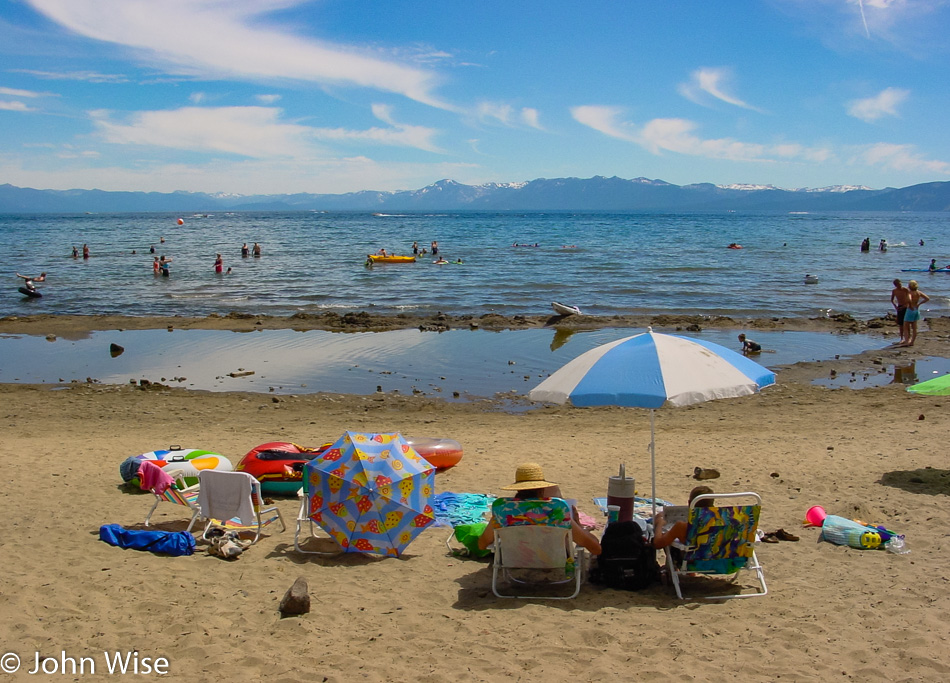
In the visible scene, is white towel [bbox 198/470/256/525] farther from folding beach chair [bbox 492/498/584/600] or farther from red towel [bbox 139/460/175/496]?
folding beach chair [bbox 492/498/584/600]

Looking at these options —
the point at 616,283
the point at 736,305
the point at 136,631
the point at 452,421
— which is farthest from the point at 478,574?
the point at 616,283

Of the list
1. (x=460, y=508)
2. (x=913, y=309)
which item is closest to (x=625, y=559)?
(x=460, y=508)

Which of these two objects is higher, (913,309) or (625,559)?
(913,309)

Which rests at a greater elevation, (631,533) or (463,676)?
(631,533)

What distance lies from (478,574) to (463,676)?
5.69 ft

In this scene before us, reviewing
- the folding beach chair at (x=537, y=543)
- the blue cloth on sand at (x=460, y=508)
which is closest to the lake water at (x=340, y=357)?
the blue cloth on sand at (x=460, y=508)

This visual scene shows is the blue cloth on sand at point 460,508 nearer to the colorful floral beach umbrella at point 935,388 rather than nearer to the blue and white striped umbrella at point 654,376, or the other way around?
the blue and white striped umbrella at point 654,376

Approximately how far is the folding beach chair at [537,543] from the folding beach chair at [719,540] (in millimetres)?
845

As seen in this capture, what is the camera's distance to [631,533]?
5785mm

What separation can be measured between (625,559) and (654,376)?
1.47 meters

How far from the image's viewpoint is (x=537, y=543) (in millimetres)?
5691

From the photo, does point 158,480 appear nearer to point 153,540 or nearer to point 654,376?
point 153,540

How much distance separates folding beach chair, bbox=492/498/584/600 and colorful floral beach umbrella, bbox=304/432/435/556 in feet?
2.92

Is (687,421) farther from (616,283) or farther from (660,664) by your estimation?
(616,283)
